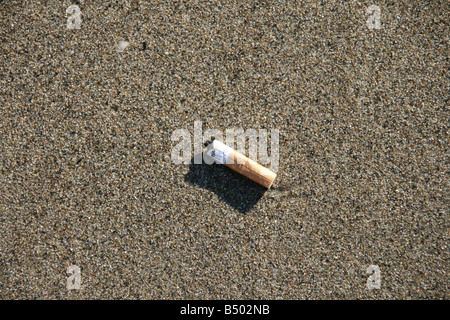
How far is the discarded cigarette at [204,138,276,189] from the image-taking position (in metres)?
1.36

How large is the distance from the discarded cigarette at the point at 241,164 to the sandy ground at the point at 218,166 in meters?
0.06

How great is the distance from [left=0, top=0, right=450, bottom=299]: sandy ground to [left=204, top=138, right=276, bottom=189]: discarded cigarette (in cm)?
6

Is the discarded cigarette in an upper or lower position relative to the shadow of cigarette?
upper

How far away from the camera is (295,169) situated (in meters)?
1.42

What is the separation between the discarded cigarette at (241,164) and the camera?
4.46 feet

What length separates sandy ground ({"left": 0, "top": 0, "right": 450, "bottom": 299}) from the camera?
1.41 metres

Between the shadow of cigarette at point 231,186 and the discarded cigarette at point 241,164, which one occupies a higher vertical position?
the discarded cigarette at point 241,164

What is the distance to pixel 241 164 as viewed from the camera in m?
1.36

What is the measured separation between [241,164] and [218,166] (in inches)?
3.9

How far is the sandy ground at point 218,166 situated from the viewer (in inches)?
55.6

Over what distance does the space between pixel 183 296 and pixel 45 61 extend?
1.00m

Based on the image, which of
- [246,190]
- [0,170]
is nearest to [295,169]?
[246,190]

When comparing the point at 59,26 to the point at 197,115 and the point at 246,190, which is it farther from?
the point at 246,190

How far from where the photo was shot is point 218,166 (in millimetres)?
1417
